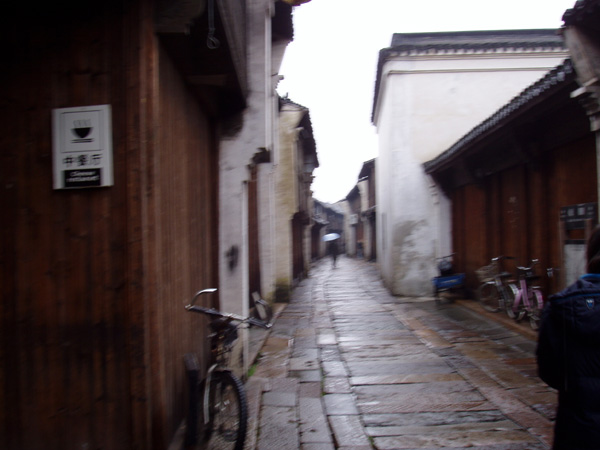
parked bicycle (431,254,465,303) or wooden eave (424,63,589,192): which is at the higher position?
wooden eave (424,63,589,192)

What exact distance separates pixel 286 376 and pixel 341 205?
2466 inches

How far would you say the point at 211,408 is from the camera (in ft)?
12.3

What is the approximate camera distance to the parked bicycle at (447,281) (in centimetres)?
1161

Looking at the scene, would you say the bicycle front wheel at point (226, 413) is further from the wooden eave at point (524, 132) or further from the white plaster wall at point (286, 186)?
the white plaster wall at point (286, 186)

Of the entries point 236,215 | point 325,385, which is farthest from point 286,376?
point 236,215

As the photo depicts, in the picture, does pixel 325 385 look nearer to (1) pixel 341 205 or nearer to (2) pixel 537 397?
(2) pixel 537 397

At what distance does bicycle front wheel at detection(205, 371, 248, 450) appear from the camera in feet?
11.2

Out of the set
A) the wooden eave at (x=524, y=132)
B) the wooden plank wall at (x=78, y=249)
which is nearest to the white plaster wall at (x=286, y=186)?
the wooden eave at (x=524, y=132)

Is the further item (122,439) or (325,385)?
(325,385)

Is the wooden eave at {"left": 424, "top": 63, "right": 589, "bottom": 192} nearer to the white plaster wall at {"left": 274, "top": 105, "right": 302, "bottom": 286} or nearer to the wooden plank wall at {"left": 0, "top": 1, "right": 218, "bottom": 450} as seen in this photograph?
the white plaster wall at {"left": 274, "top": 105, "right": 302, "bottom": 286}

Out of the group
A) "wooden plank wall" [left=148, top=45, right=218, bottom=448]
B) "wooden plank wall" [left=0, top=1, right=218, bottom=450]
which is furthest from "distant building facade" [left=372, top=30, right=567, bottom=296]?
"wooden plank wall" [left=0, top=1, right=218, bottom=450]

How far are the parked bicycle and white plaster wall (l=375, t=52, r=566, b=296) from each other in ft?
2.59

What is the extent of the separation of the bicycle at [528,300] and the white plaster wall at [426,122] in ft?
15.5

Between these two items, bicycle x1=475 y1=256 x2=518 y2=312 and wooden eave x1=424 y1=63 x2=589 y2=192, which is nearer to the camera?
wooden eave x1=424 y1=63 x2=589 y2=192
